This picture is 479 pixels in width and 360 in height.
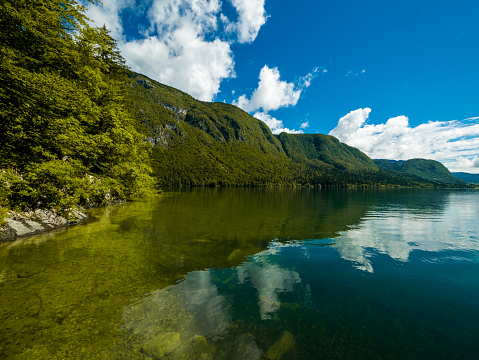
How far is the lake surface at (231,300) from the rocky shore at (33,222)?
1609 millimetres

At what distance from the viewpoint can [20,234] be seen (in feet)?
47.3

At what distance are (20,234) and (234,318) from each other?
55.2ft

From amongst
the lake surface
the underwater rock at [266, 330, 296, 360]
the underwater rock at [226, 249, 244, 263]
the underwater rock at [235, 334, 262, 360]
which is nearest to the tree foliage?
the lake surface

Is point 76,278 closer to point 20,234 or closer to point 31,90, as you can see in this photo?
point 20,234

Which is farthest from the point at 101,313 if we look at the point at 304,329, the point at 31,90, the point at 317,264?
the point at 31,90

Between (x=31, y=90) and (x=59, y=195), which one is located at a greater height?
(x=31, y=90)

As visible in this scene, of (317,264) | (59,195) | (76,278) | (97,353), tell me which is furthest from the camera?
(59,195)

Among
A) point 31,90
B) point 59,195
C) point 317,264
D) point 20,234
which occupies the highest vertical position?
point 31,90

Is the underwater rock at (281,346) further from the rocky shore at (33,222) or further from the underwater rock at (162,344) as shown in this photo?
the rocky shore at (33,222)

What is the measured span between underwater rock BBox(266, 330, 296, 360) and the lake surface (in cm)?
Answer: 4

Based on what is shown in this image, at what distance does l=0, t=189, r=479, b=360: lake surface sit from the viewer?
19.1ft

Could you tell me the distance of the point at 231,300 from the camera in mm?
8219

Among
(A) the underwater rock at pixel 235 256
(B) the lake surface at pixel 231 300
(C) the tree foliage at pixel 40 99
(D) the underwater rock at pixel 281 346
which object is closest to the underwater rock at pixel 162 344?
(B) the lake surface at pixel 231 300

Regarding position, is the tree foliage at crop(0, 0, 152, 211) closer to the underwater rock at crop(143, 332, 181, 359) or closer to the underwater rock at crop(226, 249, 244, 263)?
the underwater rock at crop(226, 249, 244, 263)
